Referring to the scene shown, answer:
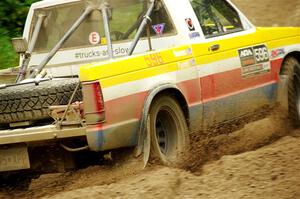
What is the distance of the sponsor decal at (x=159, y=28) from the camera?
7451mm

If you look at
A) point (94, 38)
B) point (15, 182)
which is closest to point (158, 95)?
point (94, 38)

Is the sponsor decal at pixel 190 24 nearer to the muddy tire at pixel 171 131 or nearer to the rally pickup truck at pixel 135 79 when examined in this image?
the rally pickup truck at pixel 135 79

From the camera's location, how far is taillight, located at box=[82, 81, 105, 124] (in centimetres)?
601

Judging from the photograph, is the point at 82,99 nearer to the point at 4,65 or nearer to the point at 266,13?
the point at 4,65

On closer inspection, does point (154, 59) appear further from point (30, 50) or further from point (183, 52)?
point (30, 50)

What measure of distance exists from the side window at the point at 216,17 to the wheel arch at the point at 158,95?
0.93 m

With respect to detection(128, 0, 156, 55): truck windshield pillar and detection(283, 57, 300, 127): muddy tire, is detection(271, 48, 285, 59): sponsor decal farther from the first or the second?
detection(128, 0, 156, 55): truck windshield pillar

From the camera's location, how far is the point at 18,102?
6520 mm

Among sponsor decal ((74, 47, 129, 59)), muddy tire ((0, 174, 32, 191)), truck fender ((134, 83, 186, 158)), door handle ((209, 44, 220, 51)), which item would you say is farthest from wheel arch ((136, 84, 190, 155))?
muddy tire ((0, 174, 32, 191))

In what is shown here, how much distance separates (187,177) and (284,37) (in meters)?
3.22

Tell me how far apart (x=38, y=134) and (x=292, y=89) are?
3.66 metres

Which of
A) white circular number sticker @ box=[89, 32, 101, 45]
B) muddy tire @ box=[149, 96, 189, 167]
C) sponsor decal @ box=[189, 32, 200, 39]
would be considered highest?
white circular number sticker @ box=[89, 32, 101, 45]

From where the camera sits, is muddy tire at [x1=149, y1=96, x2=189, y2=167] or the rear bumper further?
muddy tire at [x1=149, y1=96, x2=189, y2=167]

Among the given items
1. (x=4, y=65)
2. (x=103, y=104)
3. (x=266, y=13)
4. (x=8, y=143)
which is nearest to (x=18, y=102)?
(x=8, y=143)
